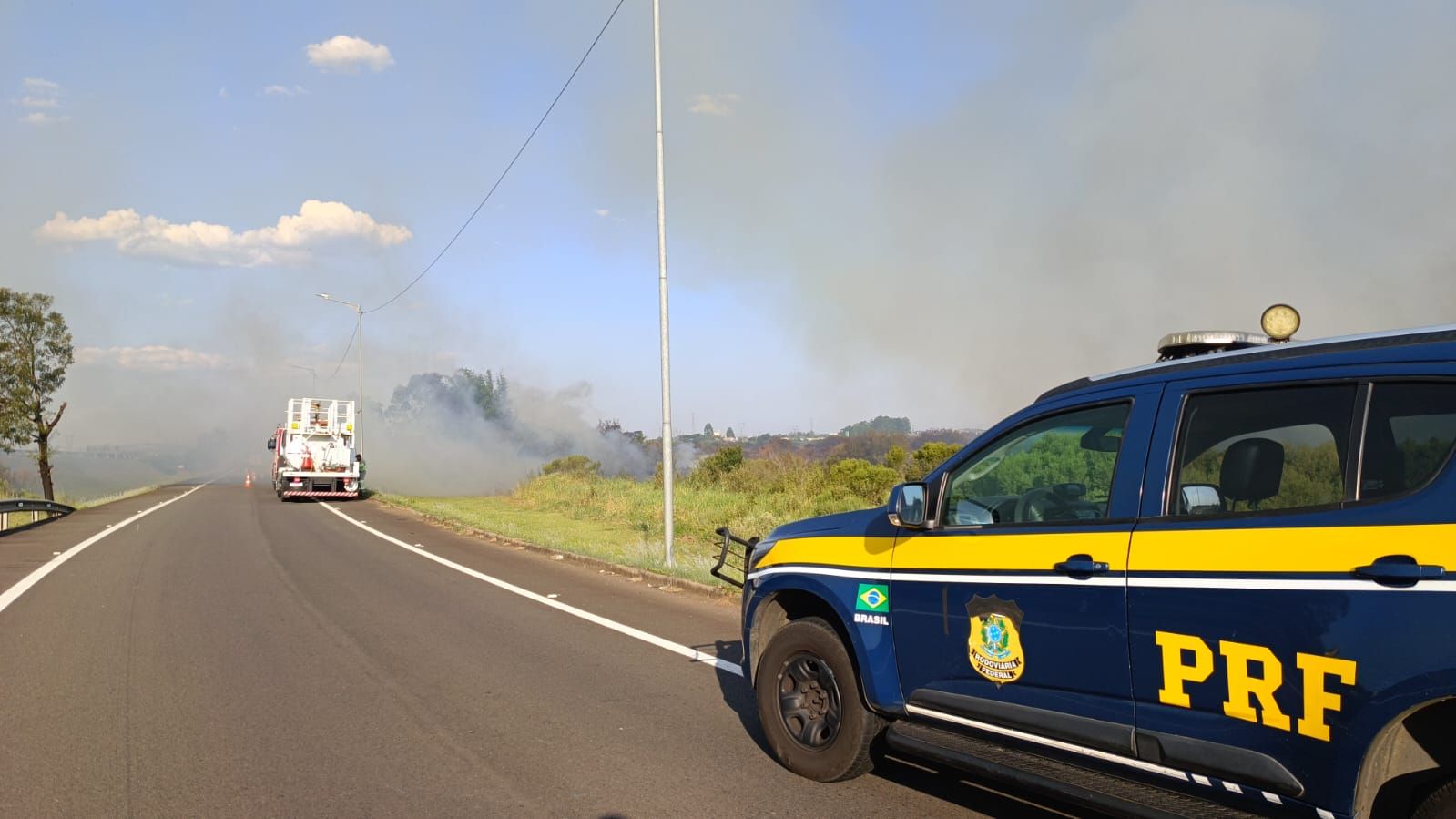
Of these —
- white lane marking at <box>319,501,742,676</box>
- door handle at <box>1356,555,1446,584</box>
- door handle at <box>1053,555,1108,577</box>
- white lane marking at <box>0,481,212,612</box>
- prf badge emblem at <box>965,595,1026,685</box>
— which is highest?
door handle at <box>1356,555,1446,584</box>

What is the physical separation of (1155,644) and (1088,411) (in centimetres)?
103

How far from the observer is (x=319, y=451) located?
33438mm

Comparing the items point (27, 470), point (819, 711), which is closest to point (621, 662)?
point (819, 711)

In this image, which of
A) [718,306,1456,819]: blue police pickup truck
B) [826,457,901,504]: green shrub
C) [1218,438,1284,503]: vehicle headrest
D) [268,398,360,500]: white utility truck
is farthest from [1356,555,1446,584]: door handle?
[268,398,360,500]: white utility truck

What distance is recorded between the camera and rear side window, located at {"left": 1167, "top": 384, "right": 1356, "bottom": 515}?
320 cm

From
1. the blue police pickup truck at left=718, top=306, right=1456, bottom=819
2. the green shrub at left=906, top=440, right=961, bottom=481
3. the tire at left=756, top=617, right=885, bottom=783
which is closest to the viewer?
the blue police pickup truck at left=718, top=306, right=1456, bottom=819

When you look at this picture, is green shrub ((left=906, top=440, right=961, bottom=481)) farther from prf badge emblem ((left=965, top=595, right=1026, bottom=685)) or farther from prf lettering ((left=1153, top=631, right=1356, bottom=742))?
prf lettering ((left=1153, top=631, right=1356, bottom=742))

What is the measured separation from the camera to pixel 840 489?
21.2m

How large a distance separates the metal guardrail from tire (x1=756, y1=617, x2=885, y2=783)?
2108 centimetres

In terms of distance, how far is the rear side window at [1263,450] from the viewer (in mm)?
3199

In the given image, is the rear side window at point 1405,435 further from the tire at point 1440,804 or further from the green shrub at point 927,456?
the green shrub at point 927,456

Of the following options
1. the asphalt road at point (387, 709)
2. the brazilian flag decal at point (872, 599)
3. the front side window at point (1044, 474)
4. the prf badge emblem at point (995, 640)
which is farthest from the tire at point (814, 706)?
the front side window at point (1044, 474)

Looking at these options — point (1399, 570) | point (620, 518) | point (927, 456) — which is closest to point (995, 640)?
point (1399, 570)

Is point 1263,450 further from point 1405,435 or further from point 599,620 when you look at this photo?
point 599,620
